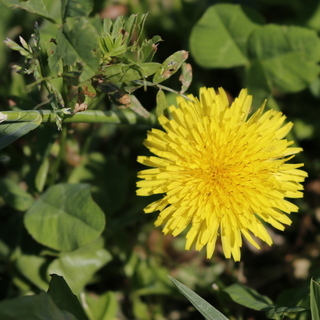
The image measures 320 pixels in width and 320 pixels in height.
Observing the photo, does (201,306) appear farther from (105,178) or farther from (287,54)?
(287,54)

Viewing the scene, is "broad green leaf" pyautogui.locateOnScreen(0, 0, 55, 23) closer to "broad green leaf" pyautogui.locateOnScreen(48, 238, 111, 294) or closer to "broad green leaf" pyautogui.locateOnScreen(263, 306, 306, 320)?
"broad green leaf" pyautogui.locateOnScreen(48, 238, 111, 294)

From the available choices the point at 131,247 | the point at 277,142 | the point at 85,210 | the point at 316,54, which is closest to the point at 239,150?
the point at 277,142

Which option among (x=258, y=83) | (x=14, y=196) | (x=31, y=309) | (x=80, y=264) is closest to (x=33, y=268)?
(x=80, y=264)

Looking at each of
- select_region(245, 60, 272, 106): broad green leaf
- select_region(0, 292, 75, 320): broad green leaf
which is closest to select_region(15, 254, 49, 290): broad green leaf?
select_region(0, 292, 75, 320): broad green leaf

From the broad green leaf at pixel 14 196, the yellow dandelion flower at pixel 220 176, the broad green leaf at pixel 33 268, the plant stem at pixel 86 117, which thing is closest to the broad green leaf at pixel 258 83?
the yellow dandelion flower at pixel 220 176

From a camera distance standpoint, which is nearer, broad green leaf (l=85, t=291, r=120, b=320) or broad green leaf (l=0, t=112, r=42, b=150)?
broad green leaf (l=0, t=112, r=42, b=150)

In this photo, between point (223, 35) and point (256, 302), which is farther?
point (223, 35)
